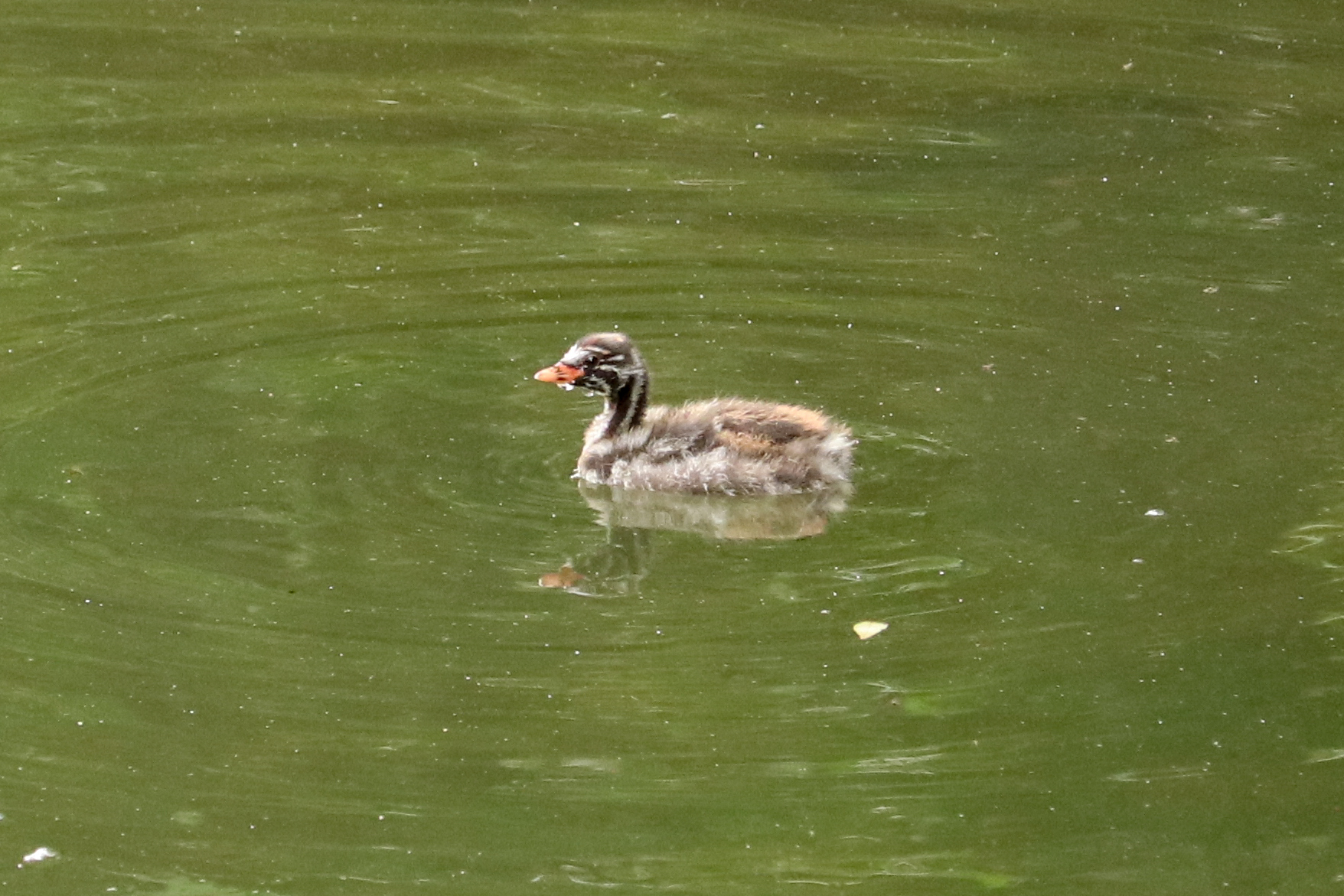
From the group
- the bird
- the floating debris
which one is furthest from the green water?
the bird

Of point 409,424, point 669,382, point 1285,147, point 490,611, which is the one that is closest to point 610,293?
point 669,382

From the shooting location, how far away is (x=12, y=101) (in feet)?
44.3

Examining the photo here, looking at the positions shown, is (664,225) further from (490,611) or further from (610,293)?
(490,611)

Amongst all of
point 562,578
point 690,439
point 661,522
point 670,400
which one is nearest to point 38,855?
point 562,578

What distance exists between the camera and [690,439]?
895 cm

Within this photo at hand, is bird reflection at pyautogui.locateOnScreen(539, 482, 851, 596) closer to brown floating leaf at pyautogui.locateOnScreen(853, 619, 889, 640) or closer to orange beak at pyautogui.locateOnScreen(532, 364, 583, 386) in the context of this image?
orange beak at pyautogui.locateOnScreen(532, 364, 583, 386)

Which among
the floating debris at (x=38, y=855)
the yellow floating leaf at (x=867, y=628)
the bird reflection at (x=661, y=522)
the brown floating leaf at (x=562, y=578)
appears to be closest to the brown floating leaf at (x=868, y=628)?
the yellow floating leaf at (x=867, y=628)

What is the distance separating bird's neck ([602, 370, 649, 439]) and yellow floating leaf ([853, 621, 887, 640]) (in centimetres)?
201

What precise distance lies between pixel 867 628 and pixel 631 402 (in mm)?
2126

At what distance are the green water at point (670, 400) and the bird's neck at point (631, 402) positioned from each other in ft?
0.76

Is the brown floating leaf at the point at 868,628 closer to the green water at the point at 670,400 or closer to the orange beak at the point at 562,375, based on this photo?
the green water at the point at 670,400

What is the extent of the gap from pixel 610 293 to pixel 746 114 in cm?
291

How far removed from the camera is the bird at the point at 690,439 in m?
8.73

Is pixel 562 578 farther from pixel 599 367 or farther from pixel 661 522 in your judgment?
pixel 599 367
